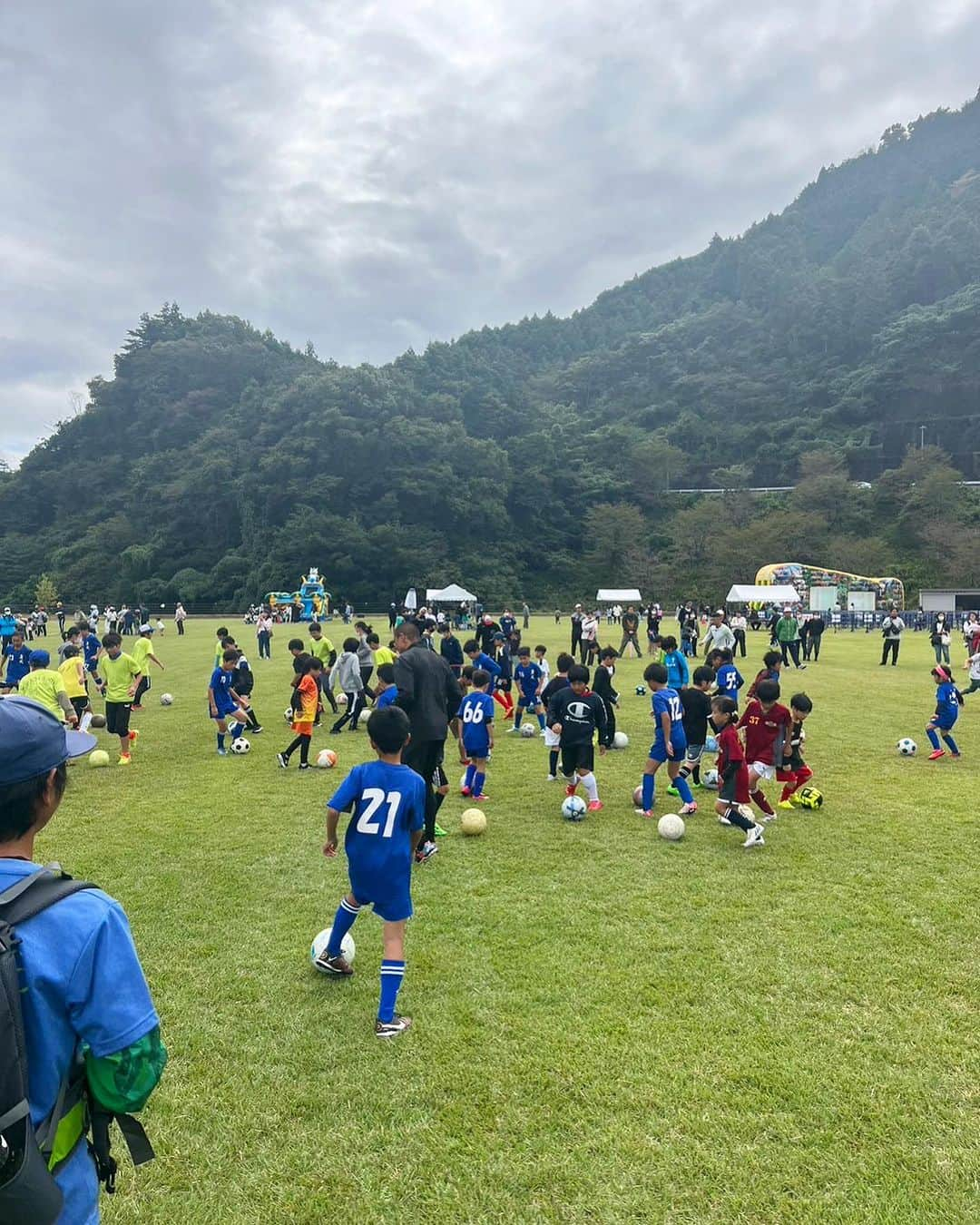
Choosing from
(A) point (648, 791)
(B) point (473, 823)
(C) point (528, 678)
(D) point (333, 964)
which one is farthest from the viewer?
(C) point (528, 678)

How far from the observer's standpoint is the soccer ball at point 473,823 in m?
7.54

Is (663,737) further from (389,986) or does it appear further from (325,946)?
(389,986)

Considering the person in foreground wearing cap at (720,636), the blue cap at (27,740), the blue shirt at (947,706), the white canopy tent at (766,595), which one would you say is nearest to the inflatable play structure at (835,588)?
the white canopy tent at (766,595)

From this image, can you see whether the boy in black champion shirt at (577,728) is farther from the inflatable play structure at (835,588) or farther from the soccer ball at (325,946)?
the inflatable play structure at (835,588)

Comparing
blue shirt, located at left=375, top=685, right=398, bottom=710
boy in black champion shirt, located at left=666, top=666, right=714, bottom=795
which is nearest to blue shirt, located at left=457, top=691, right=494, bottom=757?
blue shirt, located at left=375, top=685, right=398, bottom=710

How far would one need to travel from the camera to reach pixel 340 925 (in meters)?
4.60

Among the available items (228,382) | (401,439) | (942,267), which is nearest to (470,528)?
(401,439)

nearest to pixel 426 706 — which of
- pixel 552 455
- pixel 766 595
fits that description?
pixel 766 595

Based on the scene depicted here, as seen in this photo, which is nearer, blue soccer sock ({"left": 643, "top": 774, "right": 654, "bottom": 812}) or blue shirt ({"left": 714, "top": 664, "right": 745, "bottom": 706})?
blue soccer sock ({"left": 643, "top": 774, "right": 654, "bottom": 812})

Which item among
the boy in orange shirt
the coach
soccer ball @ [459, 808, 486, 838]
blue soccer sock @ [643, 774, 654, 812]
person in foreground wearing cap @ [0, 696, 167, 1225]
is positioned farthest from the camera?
the boy in orange shirt

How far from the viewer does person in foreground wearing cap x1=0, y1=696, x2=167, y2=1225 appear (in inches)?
61.1

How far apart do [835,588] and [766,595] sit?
5678 millimetres

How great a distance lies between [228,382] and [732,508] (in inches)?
2324

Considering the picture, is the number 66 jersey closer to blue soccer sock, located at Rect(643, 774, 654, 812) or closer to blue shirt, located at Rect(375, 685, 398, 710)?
blue shirt, located at Rect(375, 685, 398, 710)
